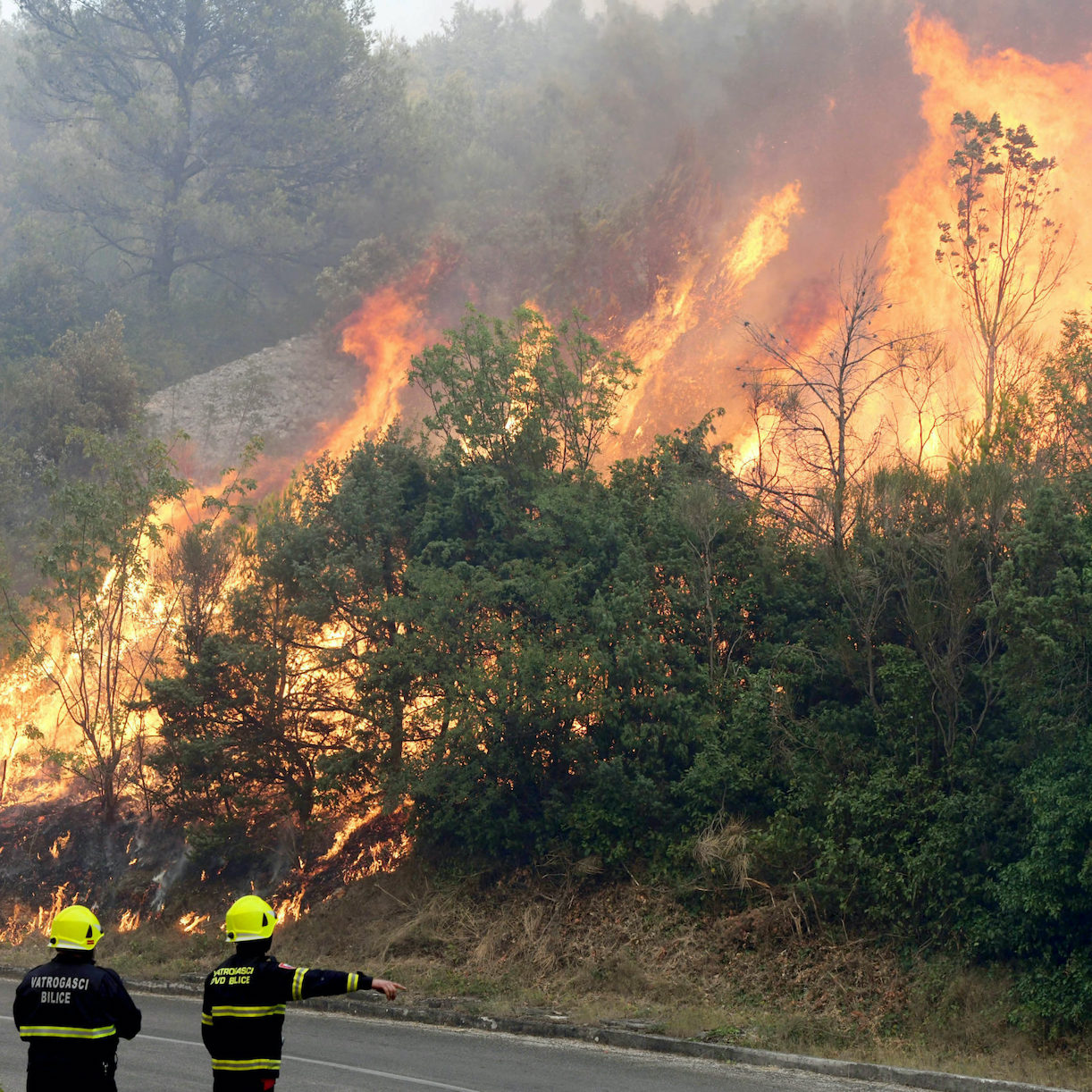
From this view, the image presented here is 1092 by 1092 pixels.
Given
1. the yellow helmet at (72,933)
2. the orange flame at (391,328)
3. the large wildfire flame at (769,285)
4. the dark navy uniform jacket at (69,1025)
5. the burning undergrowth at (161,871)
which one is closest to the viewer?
the dark navy uniform jacket at (69,1025)

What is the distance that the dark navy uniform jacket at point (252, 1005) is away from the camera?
21.2ft

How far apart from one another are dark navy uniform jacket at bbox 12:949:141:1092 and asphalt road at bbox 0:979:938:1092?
5.45 meters

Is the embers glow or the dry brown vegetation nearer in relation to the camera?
the dry brown vegetation

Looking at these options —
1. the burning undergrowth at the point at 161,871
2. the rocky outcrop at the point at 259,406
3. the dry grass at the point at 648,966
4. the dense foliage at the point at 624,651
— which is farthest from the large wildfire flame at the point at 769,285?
the dry grass at the point at 648,966

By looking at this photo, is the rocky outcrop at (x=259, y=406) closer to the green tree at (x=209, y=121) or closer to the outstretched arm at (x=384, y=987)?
the green tree at (x=209, y=121)

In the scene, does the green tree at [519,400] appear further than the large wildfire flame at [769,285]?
No

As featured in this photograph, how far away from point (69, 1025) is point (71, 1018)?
0.04 metres

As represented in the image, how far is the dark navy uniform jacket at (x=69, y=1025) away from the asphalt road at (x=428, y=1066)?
5452 millimetres

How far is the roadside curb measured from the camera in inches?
458

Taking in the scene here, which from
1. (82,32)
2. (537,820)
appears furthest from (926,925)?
Answer: (82,32)

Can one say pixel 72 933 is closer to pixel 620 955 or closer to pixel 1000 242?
pixel 620 955

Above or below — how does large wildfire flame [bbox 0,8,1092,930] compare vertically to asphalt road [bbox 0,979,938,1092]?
above

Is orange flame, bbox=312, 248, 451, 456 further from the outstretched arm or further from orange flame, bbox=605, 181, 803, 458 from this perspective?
the outstretched arm

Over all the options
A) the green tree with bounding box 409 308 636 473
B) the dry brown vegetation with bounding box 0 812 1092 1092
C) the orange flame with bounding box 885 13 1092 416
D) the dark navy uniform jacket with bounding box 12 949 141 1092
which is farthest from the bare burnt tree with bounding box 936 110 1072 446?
the dark navy uniform jacket with bounding box 12 949 141 1092
